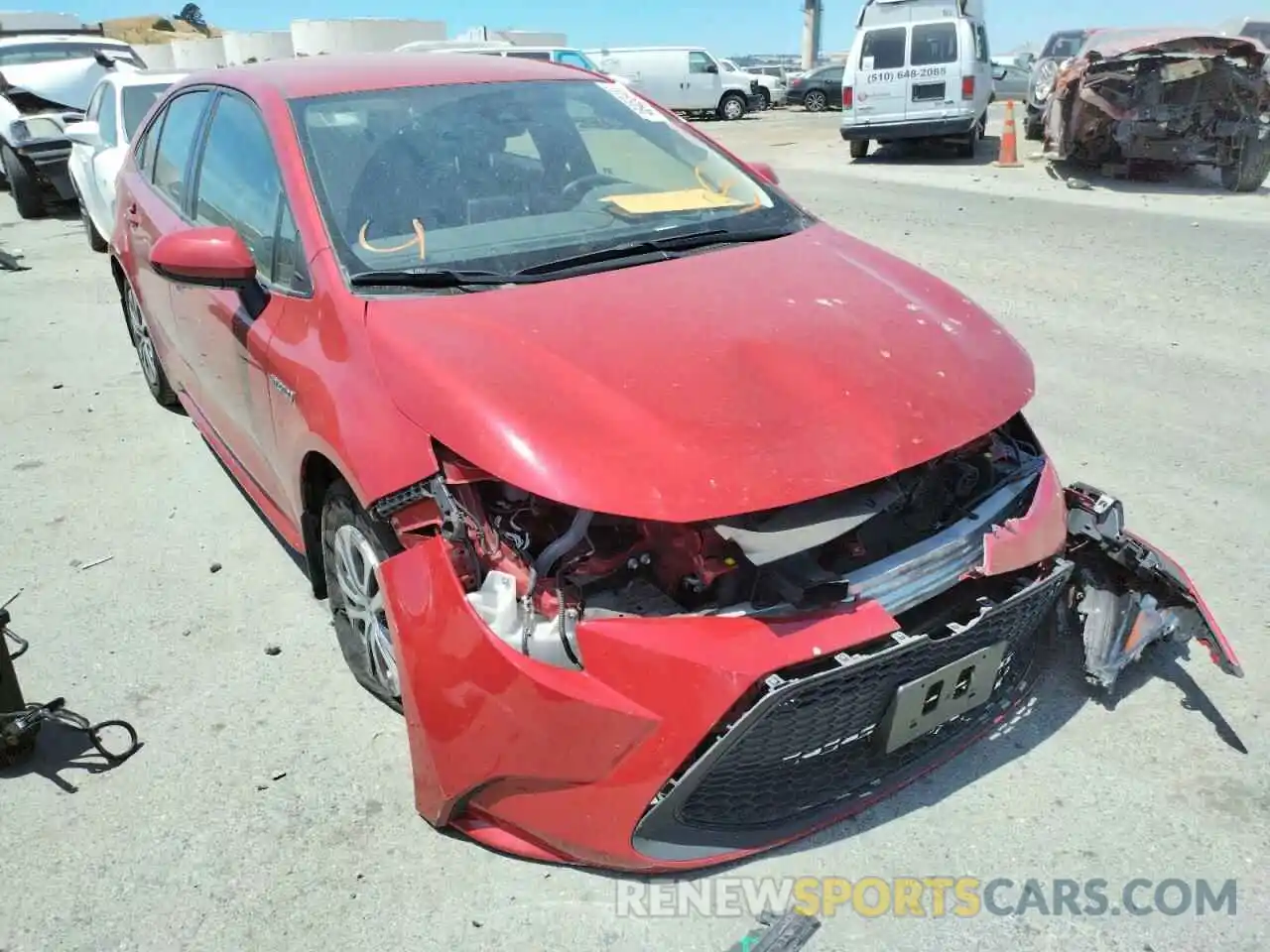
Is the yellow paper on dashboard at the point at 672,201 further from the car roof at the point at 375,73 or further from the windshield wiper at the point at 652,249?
the car roof at the point at 375,73

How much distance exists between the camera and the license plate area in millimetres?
2195

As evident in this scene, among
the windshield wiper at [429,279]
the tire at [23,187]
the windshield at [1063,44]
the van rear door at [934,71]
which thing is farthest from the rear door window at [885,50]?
the windshield wiper at [429,279]

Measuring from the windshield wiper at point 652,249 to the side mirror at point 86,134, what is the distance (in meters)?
7.06

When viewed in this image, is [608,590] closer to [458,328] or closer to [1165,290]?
[458,328]

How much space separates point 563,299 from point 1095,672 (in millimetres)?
1784

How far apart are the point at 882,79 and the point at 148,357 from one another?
12217 mm

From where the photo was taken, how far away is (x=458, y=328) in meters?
2.48

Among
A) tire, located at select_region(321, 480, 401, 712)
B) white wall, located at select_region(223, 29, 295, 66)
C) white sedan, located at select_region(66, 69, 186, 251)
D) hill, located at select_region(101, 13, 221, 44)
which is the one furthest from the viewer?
hill, located at select_region(101, 13, 221, 44)

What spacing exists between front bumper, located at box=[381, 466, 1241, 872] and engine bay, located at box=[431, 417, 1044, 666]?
52 mm

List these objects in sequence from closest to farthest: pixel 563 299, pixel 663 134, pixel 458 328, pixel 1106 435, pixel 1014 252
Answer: pixel 458 328 → pixel 563 299 → pixel 663 134 → pixel 1106 435 → pixel 1014 252

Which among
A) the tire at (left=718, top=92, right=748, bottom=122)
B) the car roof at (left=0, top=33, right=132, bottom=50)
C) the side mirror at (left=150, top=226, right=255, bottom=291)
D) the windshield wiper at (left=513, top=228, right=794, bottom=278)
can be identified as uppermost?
the car roof at (left=0, top=33, right=132, bottom=50)

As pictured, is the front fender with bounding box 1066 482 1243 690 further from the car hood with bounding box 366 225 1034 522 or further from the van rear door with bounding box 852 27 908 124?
the van rear door with bounding box 852 27 908 124

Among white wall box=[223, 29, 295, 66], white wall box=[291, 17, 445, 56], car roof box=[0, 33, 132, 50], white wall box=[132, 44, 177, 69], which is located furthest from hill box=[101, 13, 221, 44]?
car roof box=[0, 33, 132, 50]

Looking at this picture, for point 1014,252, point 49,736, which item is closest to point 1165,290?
point 1014,252
